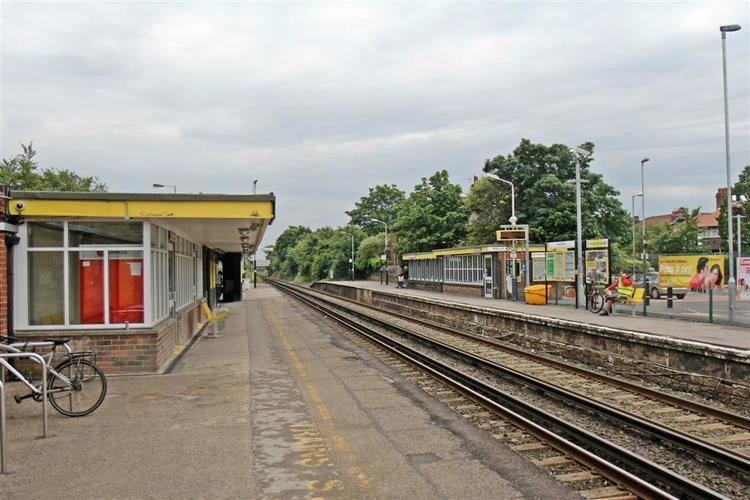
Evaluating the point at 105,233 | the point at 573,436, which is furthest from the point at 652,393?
the point at 105,233

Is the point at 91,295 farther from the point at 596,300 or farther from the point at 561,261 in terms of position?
the point at 561,261

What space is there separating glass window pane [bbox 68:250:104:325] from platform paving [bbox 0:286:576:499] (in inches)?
49.3

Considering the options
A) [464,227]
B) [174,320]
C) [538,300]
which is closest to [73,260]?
[174,320]

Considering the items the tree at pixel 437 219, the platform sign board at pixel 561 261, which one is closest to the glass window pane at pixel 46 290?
the platform sign board at pixel 561 261

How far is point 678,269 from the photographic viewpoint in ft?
58.4

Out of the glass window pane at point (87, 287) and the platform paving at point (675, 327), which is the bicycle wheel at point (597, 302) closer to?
the platform paving at point (675, 327)

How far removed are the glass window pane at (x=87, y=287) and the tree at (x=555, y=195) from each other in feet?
121

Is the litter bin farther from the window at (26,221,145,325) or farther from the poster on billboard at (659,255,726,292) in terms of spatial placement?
the window at (26,221,145,325)

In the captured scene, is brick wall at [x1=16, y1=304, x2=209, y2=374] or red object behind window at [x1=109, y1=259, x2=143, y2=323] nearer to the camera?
brick wall at [x1=16, y1=304, x2=209, y2=374]

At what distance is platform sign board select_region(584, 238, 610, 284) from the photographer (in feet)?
72.4

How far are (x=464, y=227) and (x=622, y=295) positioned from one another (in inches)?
1423

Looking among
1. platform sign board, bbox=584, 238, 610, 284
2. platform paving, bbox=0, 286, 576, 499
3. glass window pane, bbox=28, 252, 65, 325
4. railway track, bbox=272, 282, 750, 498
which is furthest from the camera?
platform sign board, bbox=584, 238, 610, 284

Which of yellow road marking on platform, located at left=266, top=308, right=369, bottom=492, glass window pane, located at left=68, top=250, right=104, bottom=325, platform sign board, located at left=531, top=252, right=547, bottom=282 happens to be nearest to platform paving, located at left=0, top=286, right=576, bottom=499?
yellow road marking on platform, located at left=266, top=308, right=369, bottom=492

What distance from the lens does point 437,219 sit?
5569 centimetres
